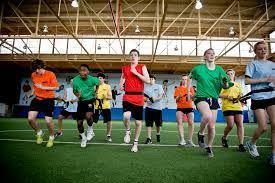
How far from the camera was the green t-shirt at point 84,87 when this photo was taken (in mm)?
5527

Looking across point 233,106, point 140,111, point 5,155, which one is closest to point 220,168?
point 140,111

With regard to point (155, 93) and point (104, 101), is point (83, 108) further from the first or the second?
point (155, 93)

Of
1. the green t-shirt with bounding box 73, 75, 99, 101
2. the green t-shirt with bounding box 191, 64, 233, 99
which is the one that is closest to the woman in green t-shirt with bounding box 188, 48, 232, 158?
the green t-shirt with bounding box 191, 64, 233, 99

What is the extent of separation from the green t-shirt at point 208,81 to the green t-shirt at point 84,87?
248cm

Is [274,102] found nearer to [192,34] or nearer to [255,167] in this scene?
[255,167]

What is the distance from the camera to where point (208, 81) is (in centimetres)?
445

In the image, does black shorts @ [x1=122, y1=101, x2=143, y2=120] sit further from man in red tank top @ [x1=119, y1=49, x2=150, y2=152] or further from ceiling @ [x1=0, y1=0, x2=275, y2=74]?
ceiling @ [x1=0, y1=0, x2=275, y2=74]

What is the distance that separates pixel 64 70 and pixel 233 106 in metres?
24.1

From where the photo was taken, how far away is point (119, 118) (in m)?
25.8

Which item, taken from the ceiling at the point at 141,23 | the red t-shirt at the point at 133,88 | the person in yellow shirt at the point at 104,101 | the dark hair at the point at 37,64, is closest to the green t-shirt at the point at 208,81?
the red t-shirt at the point at 133,88

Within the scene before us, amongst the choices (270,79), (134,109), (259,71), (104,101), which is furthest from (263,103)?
(104,101)

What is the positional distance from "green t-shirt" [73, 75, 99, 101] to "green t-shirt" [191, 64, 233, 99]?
2477 mm

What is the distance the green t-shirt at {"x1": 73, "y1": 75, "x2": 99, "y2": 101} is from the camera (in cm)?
553

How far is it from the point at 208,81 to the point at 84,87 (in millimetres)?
2798
